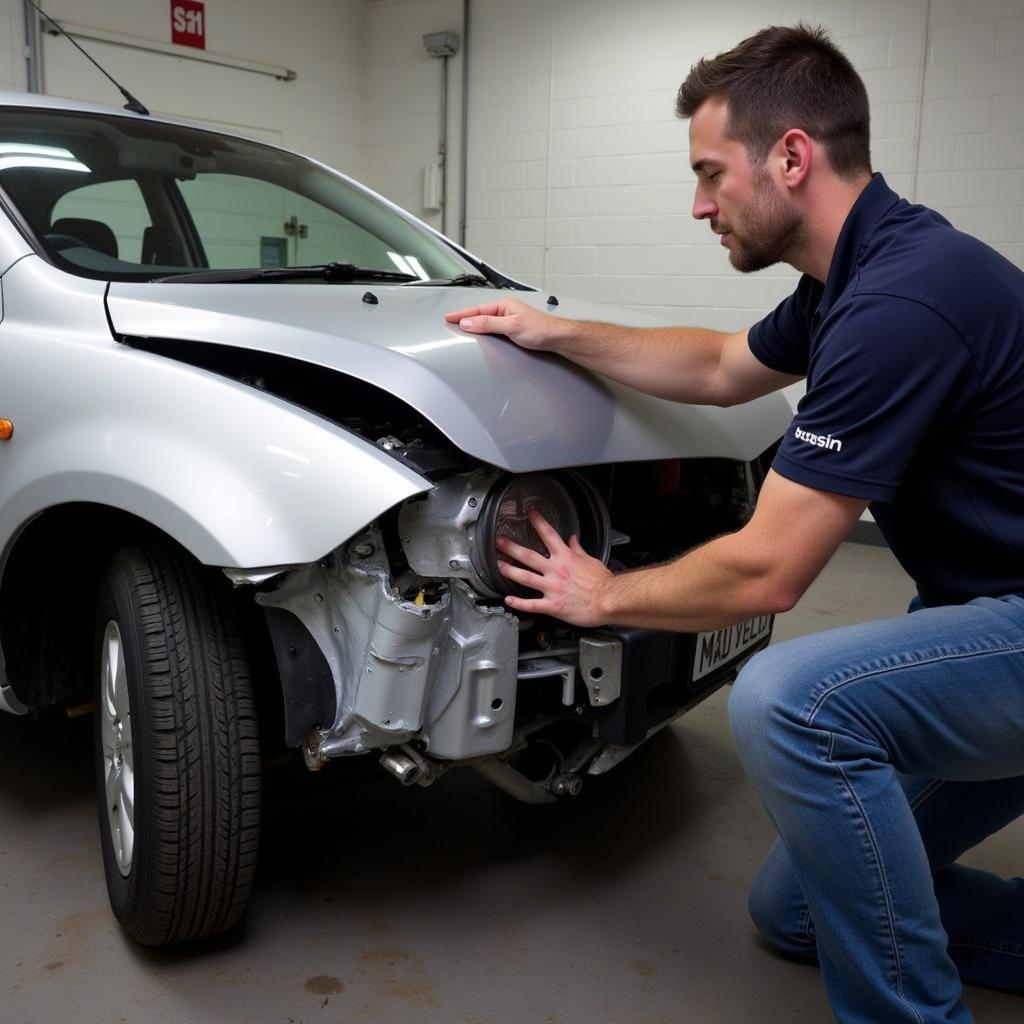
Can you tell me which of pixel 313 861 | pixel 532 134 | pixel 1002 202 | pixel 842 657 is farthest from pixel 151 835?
pixel 532 134

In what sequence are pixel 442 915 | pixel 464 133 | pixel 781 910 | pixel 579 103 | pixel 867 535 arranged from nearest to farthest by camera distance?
pixel 781 910 < pixel 442 915 < pixel 867 535 < pixel 579 103 < pixel 464 133

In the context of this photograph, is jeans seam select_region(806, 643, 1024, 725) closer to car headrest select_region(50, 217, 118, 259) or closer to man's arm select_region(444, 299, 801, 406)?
man's arm select_region(444, 299, 801, 406)

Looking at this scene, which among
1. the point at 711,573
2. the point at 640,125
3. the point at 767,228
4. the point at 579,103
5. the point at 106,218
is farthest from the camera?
the point at 579,103

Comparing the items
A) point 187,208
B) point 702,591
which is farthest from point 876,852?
point 187,208

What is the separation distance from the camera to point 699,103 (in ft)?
5.29

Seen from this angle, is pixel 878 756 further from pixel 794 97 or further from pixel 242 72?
pixel 242 72

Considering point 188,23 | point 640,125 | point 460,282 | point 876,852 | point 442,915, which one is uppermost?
point 188,23

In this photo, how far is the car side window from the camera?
204 centimetres

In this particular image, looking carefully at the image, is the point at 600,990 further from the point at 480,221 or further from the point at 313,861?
the point at 480,221

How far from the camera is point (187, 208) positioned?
250 cm

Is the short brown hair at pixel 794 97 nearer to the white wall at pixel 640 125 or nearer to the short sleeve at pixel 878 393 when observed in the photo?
the short sleeve at pixel 878 393

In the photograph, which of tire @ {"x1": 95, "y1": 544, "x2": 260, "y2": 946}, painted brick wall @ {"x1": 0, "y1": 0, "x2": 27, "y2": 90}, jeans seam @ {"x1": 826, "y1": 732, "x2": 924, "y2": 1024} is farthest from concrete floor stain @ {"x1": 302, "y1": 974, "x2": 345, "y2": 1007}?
painted brick wall @ {"x1": 0, "y1": 0, "x2": 27, "y2": 90}

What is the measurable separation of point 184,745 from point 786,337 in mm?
1203

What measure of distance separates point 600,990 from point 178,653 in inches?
32.6
